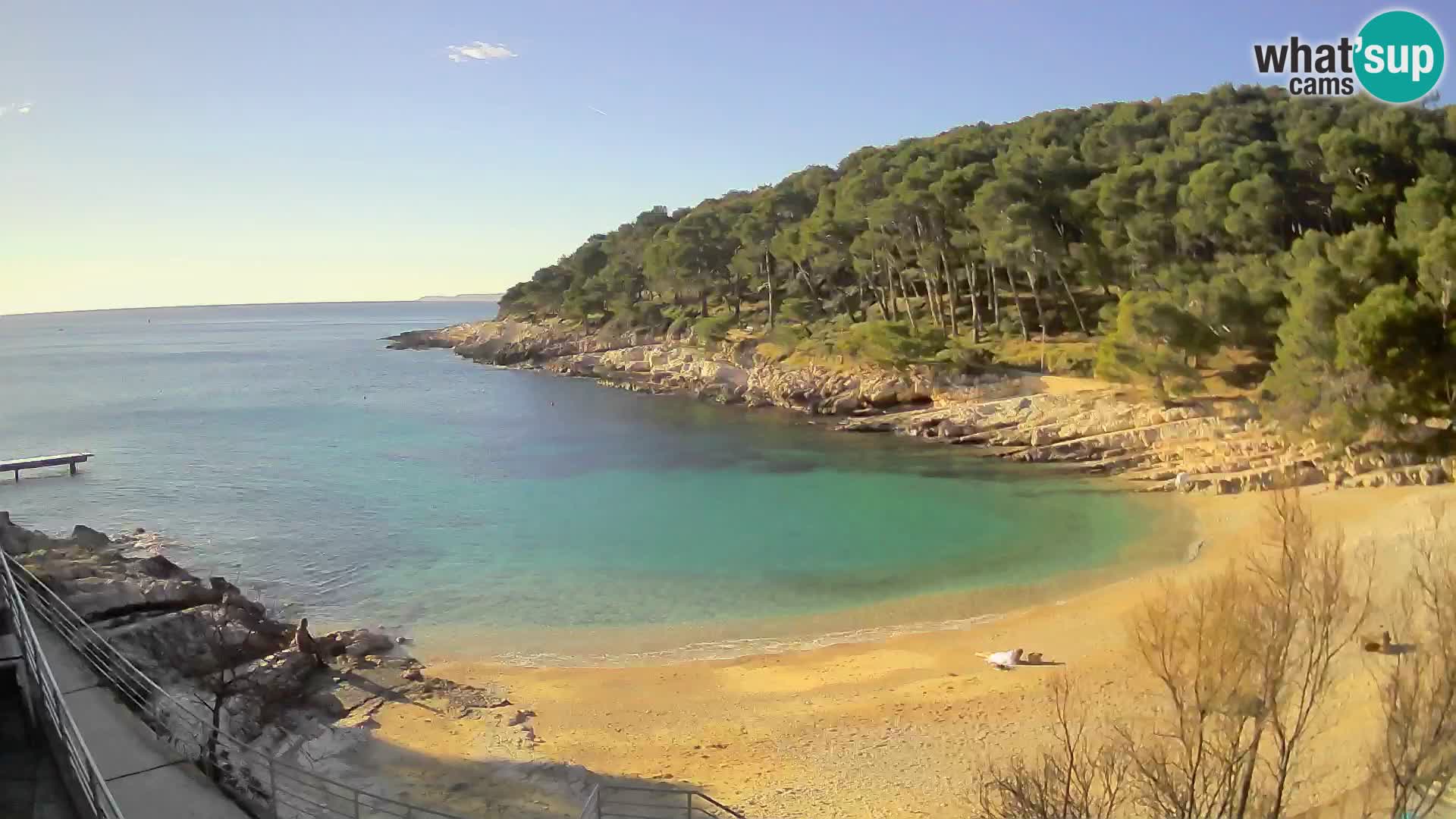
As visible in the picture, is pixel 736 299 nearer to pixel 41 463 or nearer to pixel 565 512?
pixel 565 512

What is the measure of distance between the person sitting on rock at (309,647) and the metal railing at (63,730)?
6.43 m

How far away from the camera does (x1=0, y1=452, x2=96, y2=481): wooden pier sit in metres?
34.8

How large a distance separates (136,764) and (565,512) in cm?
1965

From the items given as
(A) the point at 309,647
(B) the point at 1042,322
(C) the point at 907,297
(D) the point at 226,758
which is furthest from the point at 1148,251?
(D) the point at 226,758

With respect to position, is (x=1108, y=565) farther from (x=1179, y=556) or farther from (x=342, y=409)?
(x=342, y=409)

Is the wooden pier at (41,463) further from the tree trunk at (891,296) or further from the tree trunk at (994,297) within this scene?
the tree trunk at (994,297)

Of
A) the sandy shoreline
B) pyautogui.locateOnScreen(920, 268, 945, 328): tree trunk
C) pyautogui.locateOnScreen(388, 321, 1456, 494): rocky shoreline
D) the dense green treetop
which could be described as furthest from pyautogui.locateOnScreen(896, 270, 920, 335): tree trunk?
the sandy shoreline

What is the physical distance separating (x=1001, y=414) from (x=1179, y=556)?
15.0 meters

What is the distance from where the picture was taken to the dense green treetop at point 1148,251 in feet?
80.2

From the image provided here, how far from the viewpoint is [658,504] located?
92.3 ft

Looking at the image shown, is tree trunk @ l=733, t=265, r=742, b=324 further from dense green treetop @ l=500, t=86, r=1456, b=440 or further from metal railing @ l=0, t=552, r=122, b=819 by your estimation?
metal railing @ l=0, t=552, r=122, b=819

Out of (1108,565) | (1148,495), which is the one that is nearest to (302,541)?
(1108,565)

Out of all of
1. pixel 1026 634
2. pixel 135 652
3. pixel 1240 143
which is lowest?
pixel 1026 634

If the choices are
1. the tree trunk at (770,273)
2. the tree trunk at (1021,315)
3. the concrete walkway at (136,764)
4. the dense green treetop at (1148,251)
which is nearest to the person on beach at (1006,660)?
the concrete walkway at (136,764)
